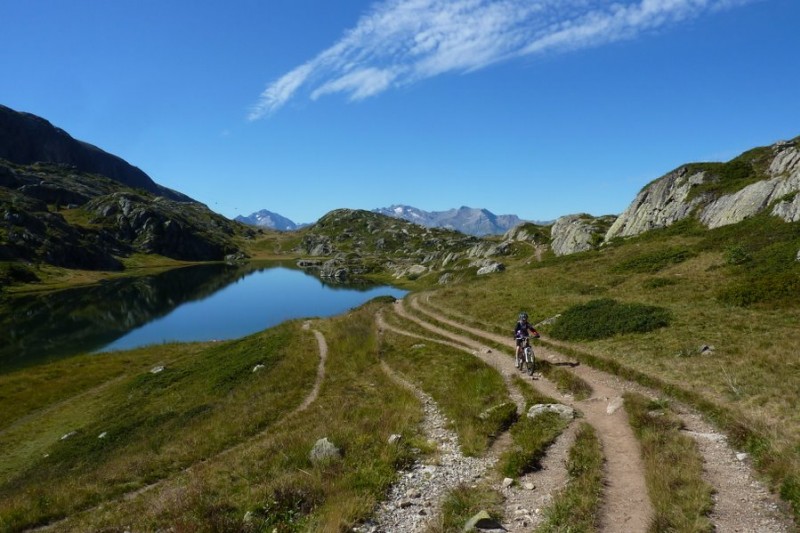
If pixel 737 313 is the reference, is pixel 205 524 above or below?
below

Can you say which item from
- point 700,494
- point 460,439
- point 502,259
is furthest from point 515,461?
point 502,259

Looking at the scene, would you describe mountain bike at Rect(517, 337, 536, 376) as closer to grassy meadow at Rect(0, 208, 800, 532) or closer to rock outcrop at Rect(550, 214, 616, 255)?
grassy meadow at Rect(0, 208, 800, 532)

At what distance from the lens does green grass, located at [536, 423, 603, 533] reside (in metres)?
10.6

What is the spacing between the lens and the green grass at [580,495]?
1059cm

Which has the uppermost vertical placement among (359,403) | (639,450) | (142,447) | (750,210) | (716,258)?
(750,210)

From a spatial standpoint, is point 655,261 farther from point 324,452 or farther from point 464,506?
point 464,506

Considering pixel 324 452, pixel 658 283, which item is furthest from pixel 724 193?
pixel 324 452

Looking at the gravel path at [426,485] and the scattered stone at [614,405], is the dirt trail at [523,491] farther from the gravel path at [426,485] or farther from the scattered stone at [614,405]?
the scattered stone at [614,405]

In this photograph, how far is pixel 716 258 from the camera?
4494cm

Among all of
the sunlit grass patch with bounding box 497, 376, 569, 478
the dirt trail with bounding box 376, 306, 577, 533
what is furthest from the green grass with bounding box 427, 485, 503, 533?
the sunlit grass patch with bounding box 497, 376, 569, 478

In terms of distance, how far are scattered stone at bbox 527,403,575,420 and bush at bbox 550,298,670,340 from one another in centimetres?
1236

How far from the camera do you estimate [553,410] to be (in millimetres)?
18953

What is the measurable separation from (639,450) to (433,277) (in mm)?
123551

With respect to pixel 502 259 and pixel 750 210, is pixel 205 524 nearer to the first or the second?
pixel 750 210
